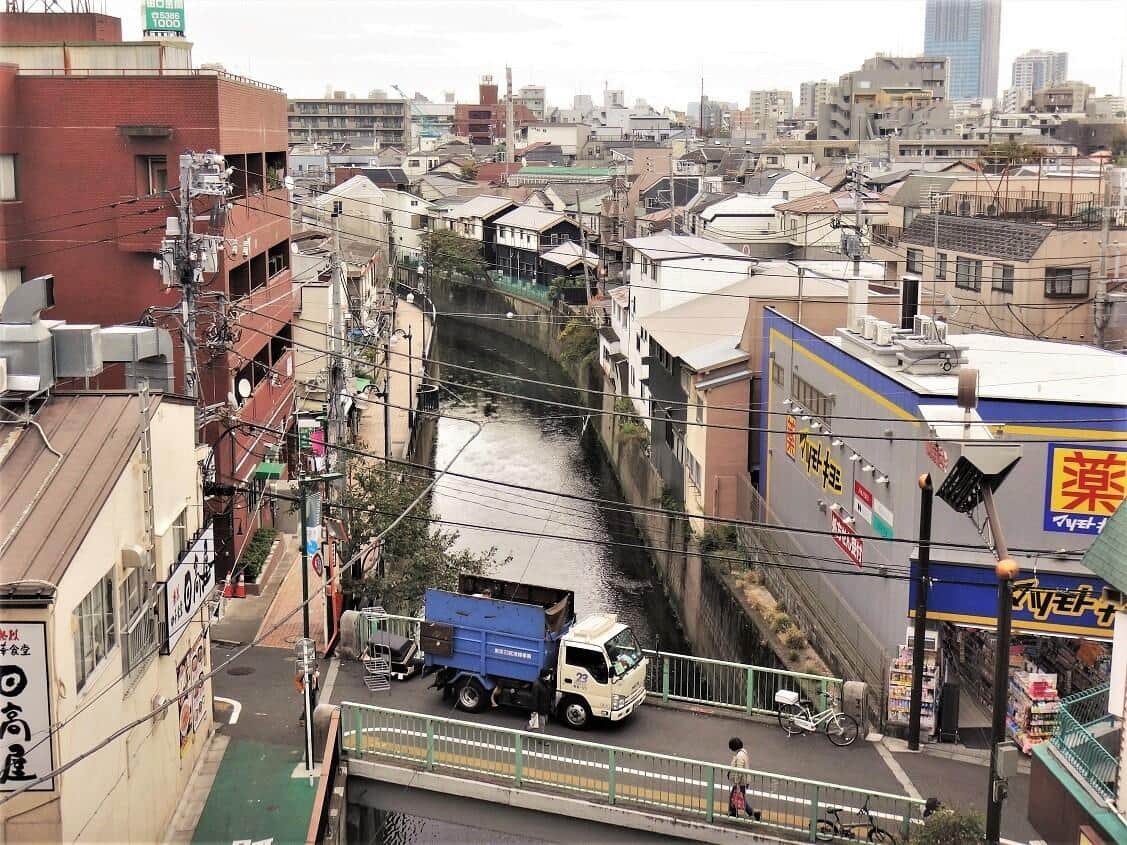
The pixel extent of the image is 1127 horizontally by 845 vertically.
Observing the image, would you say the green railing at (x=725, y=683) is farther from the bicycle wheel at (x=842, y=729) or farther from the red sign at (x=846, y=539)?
the red sign at (x=846, y=539)

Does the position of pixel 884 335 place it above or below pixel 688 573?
above

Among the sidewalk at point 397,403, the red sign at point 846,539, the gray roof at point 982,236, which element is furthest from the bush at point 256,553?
the gray roof at point 982,236

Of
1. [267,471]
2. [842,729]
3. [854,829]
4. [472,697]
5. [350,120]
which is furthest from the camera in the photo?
[350,120]

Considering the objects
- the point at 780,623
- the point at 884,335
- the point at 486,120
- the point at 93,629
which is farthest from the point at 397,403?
the point at 486,120

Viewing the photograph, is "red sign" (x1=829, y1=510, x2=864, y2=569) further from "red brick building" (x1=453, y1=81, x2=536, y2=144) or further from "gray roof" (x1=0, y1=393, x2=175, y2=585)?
"red brick building" (x1=453, y1=81, x2=536, y2=144)

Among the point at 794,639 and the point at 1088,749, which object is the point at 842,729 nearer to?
the point at 794,639

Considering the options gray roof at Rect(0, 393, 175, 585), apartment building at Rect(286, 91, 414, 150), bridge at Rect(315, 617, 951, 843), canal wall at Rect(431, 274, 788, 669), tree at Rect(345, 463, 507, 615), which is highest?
apartment building at Rect(286, 91, 414, 150)

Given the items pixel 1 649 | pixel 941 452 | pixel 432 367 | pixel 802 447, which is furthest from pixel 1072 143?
pixel 1 649

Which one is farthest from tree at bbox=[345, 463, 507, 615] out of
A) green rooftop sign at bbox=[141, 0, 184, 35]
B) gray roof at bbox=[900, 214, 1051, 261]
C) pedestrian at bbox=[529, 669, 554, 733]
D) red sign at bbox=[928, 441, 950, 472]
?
gray roof at bbox=[900, 214, 1051, 261]
